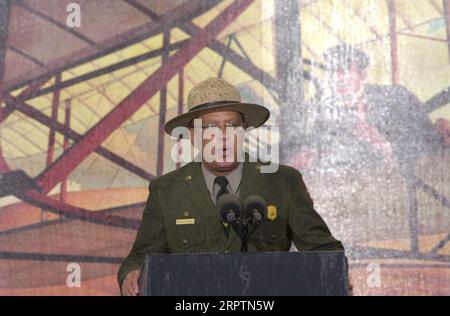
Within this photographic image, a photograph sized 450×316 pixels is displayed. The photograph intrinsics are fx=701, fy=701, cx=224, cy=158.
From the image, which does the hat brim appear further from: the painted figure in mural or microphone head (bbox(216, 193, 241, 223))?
the painted figure in mural

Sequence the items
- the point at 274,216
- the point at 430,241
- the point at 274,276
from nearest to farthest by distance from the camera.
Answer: the point at 274,276, the point at 274,216, the point at 430,241

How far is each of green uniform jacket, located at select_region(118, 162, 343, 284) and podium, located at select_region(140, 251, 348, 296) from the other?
606 mm

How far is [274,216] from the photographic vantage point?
240 centimetres

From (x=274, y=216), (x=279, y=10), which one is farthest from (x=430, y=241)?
(x=274, y=216)

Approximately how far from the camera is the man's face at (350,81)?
417 cm

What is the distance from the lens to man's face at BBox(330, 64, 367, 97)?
164 inches

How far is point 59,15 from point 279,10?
4.38 ft

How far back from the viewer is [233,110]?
2.45 metres

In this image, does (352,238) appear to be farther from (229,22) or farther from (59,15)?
(59,15)

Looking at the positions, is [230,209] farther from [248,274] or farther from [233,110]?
[233,110]

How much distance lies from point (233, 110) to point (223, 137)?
0.37ft

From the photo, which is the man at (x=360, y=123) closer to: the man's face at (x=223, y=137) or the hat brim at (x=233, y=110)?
the hat brim at (x=233, y=110)

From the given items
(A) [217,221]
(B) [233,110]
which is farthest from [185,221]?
(B) [233,110]

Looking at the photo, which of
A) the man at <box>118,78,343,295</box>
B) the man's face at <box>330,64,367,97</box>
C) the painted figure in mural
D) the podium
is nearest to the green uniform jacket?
the man at <box>118,78,343,295</box>
